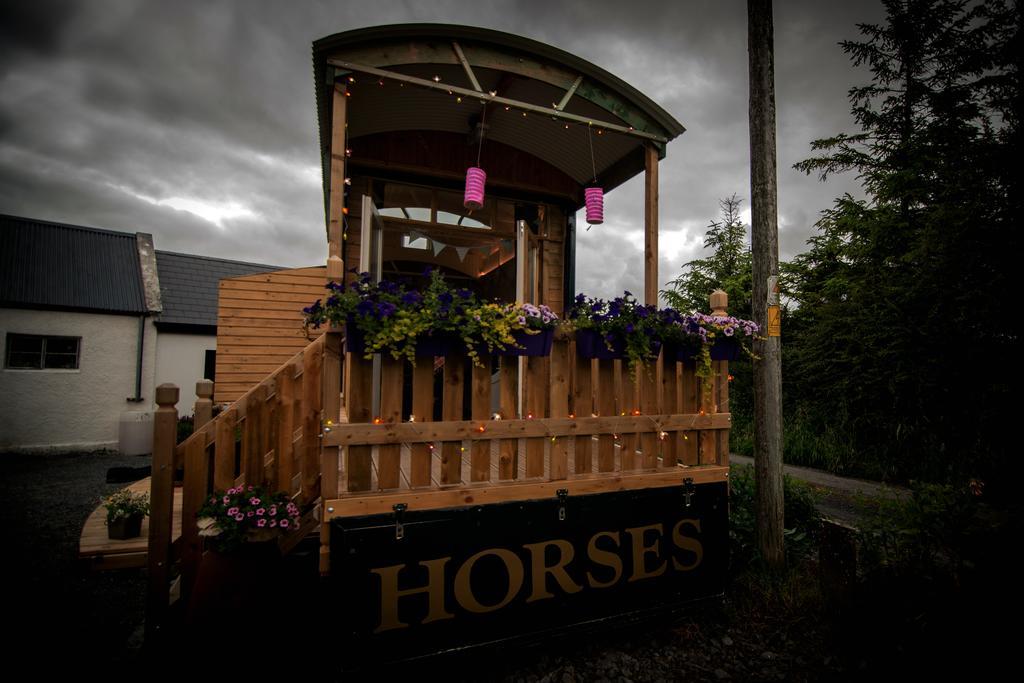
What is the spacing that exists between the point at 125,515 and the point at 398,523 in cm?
328

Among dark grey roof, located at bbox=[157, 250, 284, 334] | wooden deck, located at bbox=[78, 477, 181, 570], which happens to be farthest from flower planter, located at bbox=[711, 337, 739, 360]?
dark grey roof, located at bbox=[157, 250, 284, 334]

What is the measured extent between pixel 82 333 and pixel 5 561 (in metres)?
9.96

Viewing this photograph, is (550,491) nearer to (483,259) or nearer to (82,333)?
(483,259)

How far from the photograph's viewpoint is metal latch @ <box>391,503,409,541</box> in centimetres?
229

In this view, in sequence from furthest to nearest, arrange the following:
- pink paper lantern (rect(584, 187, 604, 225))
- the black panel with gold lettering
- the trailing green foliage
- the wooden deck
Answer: pink paper lantern (rect(584, 187, 604, 225))
the wooden deck
the trailing green foliage
the black panel with gold lettering

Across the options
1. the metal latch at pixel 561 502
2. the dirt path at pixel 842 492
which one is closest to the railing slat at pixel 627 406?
the metal latch at pixel 561 502

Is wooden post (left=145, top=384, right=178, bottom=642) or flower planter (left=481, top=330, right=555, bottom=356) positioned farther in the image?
wooden post (left=145, top=384, right=178, bottom=642)

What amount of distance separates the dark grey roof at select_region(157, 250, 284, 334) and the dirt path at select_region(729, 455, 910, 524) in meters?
13.1

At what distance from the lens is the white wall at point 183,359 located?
12367 mm

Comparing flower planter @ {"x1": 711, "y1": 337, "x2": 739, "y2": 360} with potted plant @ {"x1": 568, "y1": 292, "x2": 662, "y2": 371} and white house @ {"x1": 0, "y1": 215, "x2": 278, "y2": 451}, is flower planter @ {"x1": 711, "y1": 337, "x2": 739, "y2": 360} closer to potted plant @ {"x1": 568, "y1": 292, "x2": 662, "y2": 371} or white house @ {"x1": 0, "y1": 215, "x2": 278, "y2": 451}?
potted plant @ {"x1": 568, "y1": 292, "x2": 662, "y2": 371}

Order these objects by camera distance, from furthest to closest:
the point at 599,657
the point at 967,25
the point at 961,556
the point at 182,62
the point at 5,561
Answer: the point at 967,25 → the point at 182,62 → the point at 5,561 → the point at 599,657 → the point at 961,556

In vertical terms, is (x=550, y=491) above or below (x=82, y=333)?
below

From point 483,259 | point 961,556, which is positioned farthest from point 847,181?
point 961,556

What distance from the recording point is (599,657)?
103 inches
